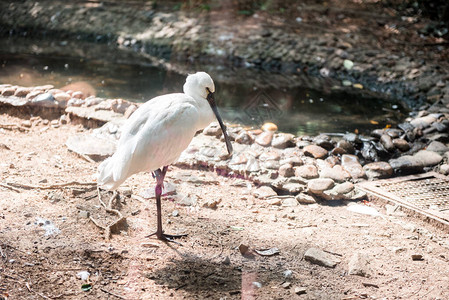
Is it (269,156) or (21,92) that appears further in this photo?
(21,92)

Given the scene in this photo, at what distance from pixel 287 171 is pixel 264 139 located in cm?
77

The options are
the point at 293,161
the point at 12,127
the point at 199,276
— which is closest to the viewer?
the point at 199,276

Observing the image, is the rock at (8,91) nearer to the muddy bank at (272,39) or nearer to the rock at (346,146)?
the muddy bank at (272,39)

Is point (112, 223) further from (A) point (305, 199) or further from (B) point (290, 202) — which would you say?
(A) point (305, 199)

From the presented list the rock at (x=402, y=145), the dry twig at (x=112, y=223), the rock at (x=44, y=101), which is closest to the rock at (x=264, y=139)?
the rock at (x=402, y=145)

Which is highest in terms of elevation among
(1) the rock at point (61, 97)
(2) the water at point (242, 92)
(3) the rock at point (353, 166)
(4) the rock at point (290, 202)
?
(1) the rock at point (61, 97)

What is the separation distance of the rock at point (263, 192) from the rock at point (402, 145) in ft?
6.42

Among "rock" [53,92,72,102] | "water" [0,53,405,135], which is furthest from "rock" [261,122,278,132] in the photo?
"rock" [53,92,72,102]

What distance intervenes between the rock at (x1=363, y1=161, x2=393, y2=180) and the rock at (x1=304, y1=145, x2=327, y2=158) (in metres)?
0.47

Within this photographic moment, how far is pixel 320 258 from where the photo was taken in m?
3.50

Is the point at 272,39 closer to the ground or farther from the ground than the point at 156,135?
closer to the ground

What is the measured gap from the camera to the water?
23.0 feet

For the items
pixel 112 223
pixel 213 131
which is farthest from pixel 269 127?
pixel 112 223

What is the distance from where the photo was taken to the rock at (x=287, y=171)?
4.81 meters
